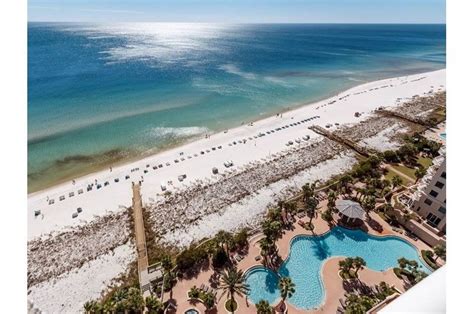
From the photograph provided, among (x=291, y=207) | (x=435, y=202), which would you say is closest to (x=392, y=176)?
(x=435, y=202)

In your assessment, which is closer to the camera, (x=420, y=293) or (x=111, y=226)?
(x=420, y=293)

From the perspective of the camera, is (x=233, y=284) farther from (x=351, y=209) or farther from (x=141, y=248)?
(x=351, y=209)

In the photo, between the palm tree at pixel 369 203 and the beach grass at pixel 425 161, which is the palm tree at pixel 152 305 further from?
the beach grass at pixel 425 161

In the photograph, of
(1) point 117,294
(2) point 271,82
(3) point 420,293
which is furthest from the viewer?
(2) point 271,82

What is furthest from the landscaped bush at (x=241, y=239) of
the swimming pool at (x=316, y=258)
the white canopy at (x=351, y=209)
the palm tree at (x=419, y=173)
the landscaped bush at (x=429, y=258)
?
the palm tree at (x=419, y=173)
